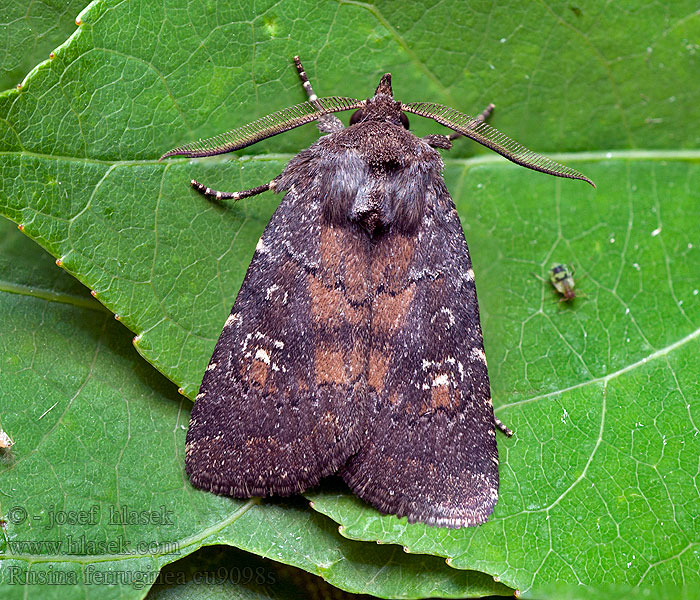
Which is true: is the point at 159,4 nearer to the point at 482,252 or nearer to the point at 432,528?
the point at 482,252

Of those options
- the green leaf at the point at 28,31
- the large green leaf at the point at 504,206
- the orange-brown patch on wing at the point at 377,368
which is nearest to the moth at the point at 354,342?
the orange-brown patch on wing at the point at 377,368

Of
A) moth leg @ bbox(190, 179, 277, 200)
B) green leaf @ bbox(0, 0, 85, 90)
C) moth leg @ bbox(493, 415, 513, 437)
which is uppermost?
green leaf @ bbox(0, 0, 85, 90)

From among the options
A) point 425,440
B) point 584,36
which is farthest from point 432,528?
point 584,36

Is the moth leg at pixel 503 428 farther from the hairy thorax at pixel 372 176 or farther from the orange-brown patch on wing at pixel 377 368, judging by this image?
the hairy thorax at pixel 372 176

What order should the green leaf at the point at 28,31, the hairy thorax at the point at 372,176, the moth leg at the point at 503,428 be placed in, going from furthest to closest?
the moth leg at the point at 503,428, the green leaf at the point at 28,31, the hairy thorax at the point at 372,176

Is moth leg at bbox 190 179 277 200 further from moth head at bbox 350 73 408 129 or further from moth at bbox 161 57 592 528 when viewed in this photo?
moth head at bbox 350 73 408 129

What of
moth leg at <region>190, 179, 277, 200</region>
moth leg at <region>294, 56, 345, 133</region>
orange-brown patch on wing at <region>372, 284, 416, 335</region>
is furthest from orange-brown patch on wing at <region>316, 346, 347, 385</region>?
moth leg at <region>294, 56, 345, 133</region>
